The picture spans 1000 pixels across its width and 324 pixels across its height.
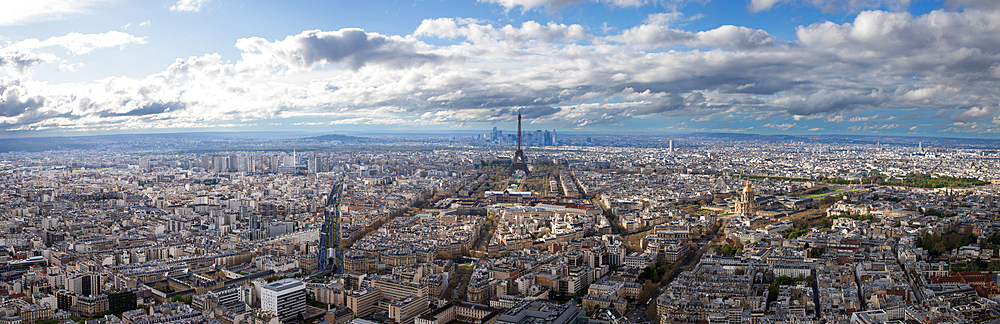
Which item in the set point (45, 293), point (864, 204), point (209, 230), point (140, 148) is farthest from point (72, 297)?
point (140, 148)

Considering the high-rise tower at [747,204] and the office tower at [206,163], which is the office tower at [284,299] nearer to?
the high-rise tower at [747,204]

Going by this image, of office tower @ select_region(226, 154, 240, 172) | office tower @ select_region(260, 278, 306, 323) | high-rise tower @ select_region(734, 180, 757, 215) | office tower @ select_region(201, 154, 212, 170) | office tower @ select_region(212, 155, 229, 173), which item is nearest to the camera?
office tower @ select_region(260, 278, 306, 323)

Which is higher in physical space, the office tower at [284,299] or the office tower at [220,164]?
the office tower at [220,164]

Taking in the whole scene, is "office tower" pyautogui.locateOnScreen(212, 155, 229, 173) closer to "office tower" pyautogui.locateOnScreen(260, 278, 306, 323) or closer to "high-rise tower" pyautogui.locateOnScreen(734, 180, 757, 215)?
"high-rise tower" pyautogui.locateOnScreen(734, 180, 757, 215)

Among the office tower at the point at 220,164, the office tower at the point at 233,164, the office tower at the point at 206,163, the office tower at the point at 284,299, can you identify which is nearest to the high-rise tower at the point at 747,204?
the office tower at the point at 284,299

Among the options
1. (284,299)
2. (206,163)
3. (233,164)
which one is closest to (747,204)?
(284,299)

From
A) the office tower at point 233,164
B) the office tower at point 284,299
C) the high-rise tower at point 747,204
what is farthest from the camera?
the office tower at point 233,164


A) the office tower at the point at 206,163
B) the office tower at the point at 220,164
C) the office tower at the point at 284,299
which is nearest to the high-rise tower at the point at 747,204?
the office tower at the point at 284,299

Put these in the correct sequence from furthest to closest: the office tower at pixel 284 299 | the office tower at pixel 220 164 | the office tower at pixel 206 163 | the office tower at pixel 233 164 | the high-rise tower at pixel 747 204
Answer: the office tower at pixel 206 163, the office tower at pixel 233 164, the office tower at pixel 220 164, the high-rise tower at pixel 747 204, the office tower at pixel 284 299

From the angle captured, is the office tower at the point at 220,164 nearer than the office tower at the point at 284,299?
No

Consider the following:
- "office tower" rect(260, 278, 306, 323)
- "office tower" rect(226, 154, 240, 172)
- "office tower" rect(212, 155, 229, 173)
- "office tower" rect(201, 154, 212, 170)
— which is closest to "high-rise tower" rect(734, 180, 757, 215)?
"office tower" rect(260, 278, 306, 323)

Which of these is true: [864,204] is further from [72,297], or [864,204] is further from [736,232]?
[72,297]
